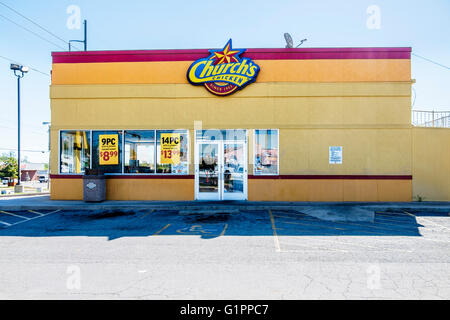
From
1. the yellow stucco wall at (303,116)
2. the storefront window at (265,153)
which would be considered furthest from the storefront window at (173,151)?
the storefront window at (265,153)

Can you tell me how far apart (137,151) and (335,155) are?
853cm

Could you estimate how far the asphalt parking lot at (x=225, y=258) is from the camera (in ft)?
14.8

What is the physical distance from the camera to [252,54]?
45.1ft

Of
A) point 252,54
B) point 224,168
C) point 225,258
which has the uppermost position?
point 252,54

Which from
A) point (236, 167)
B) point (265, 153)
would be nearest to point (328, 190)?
point (265, 153)

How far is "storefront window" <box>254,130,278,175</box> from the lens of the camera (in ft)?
44.9

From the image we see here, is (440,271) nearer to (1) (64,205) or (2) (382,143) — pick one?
(2) (382,143)

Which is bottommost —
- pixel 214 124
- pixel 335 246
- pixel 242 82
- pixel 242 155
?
pixel 335 246

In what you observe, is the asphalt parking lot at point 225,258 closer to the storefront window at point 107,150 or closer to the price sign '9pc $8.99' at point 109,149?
the storefront window at point 107,150

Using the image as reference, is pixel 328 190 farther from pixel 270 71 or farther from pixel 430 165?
pixel 270 71
